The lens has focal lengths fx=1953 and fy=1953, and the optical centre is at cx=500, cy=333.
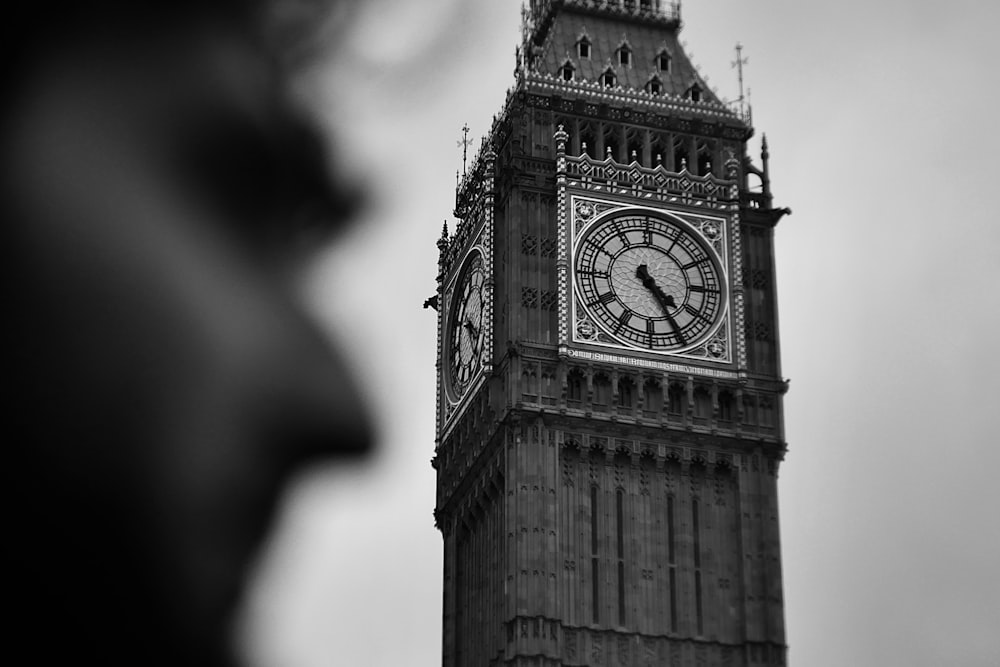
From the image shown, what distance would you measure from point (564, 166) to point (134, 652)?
63822 millimetres

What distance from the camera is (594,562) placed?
72.1 meters

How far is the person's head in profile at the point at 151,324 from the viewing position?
1485 cm

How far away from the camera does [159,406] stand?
15305 millimetres

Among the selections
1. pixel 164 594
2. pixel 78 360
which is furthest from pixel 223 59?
pixel 164 594

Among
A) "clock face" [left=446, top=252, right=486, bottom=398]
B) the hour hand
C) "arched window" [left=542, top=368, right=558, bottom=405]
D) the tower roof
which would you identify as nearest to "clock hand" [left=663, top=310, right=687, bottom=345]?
the hour hand

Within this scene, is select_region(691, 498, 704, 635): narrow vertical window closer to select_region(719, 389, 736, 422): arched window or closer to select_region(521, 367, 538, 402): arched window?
select_region(719, 389, 736, 422): arched window

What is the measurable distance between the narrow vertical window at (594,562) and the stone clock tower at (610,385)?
73 mm

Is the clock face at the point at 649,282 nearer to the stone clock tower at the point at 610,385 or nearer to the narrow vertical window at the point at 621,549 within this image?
the stone clock tower at the point at 610,385

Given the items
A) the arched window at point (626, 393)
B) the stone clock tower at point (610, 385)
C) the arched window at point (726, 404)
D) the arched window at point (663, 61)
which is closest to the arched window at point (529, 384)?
the stone clock tower at point (610, 385)

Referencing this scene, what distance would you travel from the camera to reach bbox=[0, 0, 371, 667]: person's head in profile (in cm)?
1485

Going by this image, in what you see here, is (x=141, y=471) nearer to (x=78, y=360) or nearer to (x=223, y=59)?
(x=78, y=360)

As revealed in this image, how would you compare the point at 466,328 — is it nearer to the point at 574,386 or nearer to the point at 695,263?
the point at 574,386

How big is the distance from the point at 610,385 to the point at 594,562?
7.01 metres

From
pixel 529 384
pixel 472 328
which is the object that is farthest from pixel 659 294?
pixel 472 328
